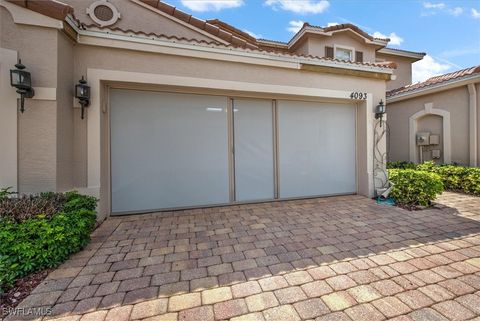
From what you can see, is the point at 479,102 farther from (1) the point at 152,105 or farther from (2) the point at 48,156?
(2) the point at 48,156

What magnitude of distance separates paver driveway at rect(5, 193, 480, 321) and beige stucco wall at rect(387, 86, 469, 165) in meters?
4.18

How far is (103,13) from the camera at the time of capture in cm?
562

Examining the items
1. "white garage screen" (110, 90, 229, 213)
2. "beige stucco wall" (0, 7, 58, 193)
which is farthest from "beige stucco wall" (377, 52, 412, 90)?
"beige stucco wall" (0, 7, 58, 193)

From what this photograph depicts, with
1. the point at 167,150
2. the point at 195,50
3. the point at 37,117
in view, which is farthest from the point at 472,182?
the point at 37,117

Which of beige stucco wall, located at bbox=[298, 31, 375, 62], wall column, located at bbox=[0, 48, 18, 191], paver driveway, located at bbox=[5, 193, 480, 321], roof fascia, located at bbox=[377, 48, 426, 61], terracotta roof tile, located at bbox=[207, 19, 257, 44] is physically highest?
roof fascia, located at bbox=[377, 48, 426, 61]

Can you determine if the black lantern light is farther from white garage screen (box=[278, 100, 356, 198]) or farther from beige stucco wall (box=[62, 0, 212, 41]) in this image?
beige stucco wall (box=[62, 0, 212, 41])

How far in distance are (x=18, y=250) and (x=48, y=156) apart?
5.00 feet

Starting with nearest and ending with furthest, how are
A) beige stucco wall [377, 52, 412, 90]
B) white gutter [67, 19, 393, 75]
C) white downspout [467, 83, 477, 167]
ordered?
white gutter [67, 19, 393, 75] → white downspout [467, 83, 477, 167] → beige stucco wall [377, 52, 412, 90]

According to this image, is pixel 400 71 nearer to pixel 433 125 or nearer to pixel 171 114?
pixel 433 125

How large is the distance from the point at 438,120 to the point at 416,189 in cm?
400

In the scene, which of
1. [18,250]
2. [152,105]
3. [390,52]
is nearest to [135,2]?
[152,105]

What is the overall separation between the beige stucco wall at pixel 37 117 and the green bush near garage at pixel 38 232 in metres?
0.32

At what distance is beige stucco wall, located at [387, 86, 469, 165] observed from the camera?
21.4 feet

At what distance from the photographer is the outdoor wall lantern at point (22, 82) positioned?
297 cm
